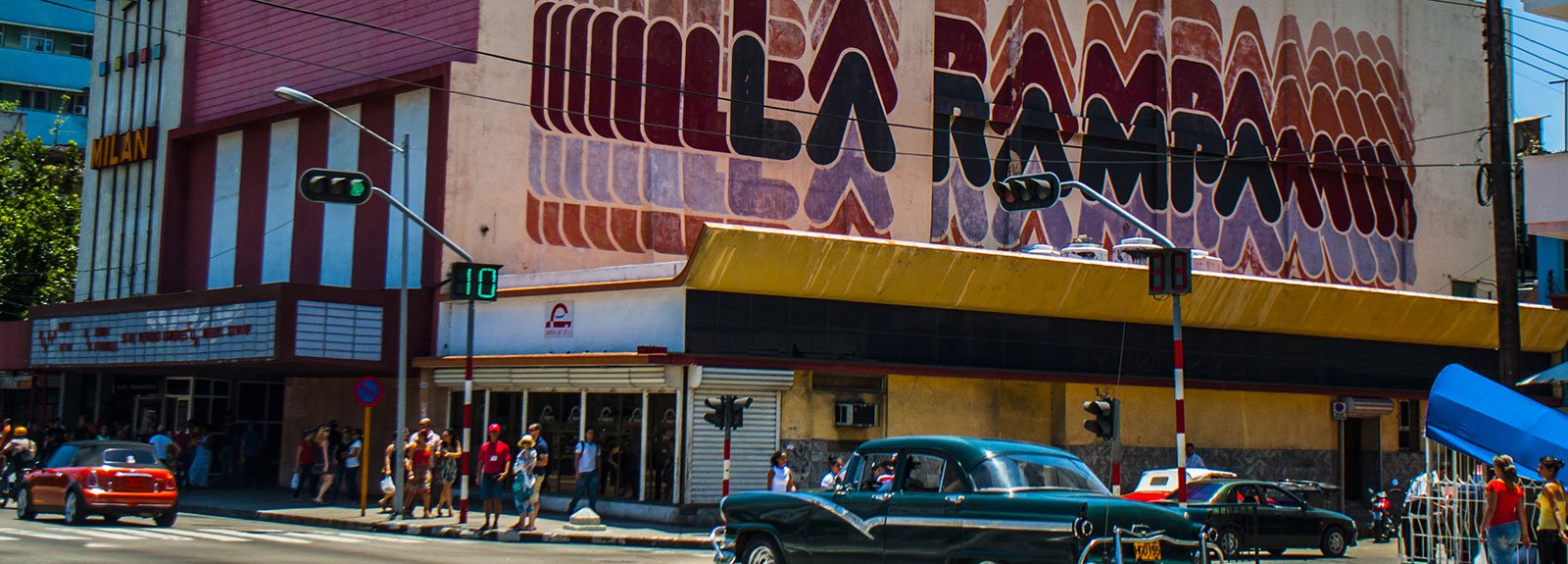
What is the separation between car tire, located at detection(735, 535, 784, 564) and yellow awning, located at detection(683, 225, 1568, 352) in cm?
1195

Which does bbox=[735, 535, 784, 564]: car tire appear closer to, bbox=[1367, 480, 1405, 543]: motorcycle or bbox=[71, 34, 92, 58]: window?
bbox=[1367, 480, 1405, 543]: motorcycle

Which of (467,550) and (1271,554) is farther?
(1271,554)

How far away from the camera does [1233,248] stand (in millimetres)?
46375

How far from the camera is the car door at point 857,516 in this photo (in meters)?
15.2

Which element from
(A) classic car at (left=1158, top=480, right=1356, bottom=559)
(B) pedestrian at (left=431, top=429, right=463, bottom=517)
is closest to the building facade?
(B) pedestrian at (left=431, top=429, right=463, bottom=517)

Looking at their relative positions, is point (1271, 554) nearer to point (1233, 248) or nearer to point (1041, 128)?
point (1041, 128)

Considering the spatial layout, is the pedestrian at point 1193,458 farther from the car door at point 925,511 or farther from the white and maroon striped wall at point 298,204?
the car door at point 925,511

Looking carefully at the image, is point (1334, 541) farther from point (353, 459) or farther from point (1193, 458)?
point (353, 459)

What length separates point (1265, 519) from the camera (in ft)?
85.1

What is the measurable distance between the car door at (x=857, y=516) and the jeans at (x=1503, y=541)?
7.03m

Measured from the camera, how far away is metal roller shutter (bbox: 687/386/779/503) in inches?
1139

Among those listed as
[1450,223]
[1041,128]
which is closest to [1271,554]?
[1041,128]

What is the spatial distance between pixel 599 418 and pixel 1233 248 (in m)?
22.9

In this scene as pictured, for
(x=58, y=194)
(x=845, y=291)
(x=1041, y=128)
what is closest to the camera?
(x=845, y=291)
